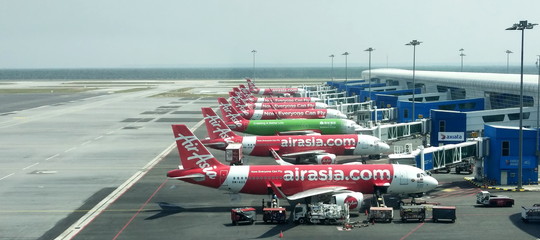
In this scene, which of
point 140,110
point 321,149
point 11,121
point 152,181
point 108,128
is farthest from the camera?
point 140,110

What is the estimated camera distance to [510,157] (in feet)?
215

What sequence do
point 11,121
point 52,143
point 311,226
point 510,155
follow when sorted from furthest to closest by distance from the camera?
point 11,121 → point 52,143 → point 510,155 → point 311,226

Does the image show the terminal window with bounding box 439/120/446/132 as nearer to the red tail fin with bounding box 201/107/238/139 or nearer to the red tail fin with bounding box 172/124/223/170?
the red tail fin with bounding box 201/107/238/139

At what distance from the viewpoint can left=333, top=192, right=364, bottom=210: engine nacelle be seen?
5131 cm

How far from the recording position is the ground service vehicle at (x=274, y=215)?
50281mm

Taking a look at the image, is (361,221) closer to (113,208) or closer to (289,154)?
(113,208)

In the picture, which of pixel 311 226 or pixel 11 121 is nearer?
pixel 311 226

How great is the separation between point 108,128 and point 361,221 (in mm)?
85033

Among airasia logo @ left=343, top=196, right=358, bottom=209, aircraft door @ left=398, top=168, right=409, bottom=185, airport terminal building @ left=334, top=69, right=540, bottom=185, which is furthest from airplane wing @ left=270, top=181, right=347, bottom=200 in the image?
airport terminal building @ left=334, top=69, right=540, bottom=185

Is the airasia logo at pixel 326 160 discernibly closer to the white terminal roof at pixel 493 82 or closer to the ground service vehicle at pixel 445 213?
the ground service vehicle at pixel 445 213

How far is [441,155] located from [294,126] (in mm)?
35737

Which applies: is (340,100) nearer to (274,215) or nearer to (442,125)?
(442,125)

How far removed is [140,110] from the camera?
549ft

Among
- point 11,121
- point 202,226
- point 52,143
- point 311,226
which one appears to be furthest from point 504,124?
point 11,121
